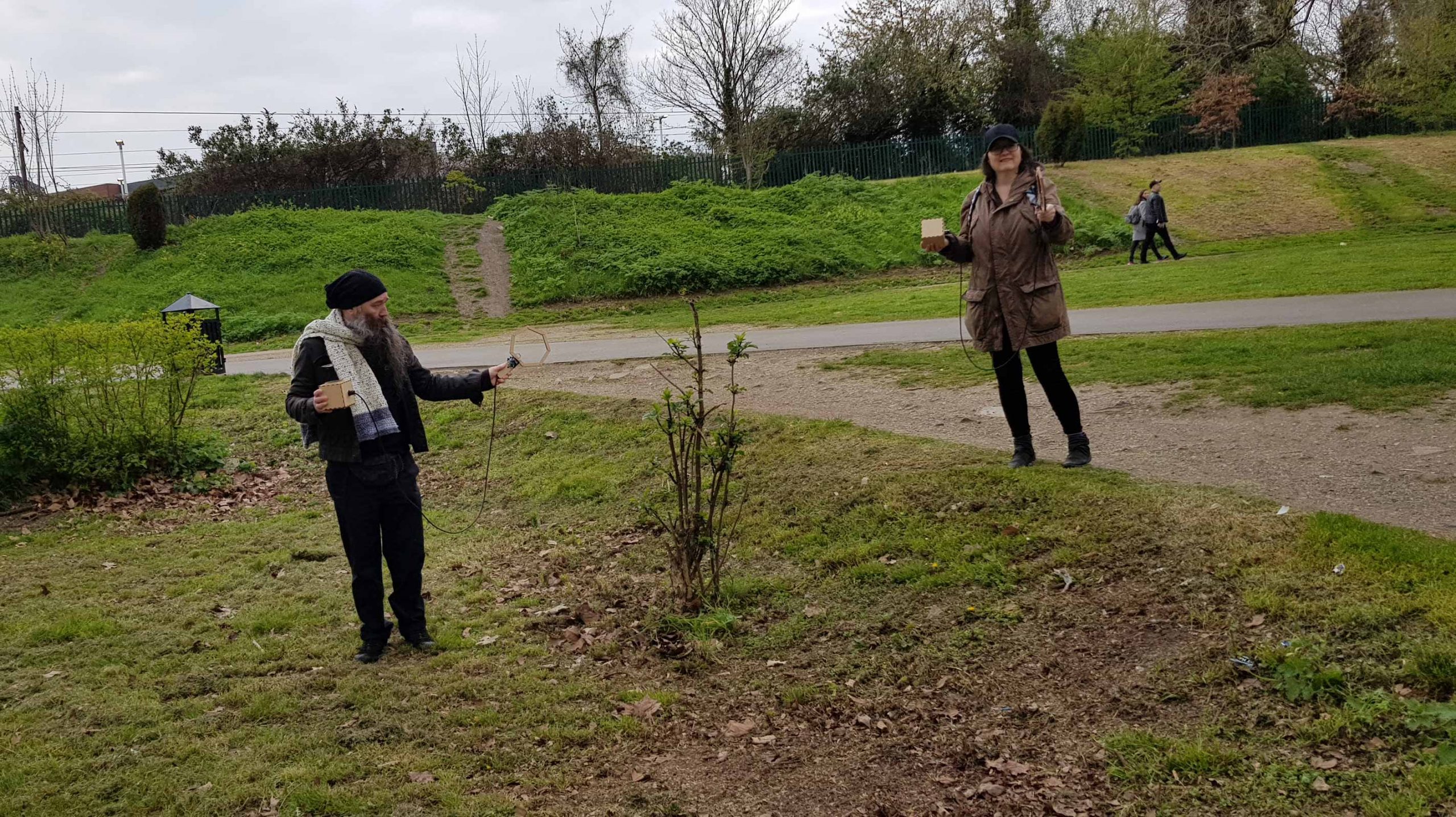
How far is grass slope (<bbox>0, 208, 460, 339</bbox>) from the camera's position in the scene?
23031 mm

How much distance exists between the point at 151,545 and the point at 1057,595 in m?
6.43

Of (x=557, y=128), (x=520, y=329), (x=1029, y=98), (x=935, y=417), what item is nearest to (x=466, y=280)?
(x=520, y=329)

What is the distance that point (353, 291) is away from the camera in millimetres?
4879

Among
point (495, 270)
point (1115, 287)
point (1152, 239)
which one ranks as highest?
point (495, 270)

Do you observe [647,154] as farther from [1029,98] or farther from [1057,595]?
[1057,595]

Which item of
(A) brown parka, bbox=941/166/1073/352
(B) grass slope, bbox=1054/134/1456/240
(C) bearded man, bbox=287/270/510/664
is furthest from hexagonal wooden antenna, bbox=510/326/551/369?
(B) grass slope, bbox=1054/134/1456/240

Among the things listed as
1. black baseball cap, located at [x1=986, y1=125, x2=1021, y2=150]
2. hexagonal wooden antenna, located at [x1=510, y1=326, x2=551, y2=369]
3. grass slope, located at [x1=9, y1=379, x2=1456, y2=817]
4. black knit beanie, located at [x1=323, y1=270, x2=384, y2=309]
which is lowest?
grass slope, located at [x1=9, y1=379, x2=1456, y2=817]

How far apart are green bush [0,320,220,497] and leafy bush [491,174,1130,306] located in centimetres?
1351

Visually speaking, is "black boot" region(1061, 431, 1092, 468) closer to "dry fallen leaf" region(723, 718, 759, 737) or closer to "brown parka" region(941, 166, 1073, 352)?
"brown parka" region(941, 166, 1073, 352)

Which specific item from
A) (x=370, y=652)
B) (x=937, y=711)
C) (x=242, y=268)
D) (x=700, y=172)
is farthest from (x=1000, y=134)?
(x=700, y=172)

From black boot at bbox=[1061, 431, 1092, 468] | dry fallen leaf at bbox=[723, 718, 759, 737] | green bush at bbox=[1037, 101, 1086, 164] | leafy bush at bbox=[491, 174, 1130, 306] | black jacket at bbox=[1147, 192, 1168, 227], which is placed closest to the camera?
dry fallen leaf at bbox=[723, 718, 759, 737]

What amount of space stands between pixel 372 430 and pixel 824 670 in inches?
90.3

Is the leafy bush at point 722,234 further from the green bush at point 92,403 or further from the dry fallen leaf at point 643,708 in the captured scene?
the dry fallen leaf at point 643,708

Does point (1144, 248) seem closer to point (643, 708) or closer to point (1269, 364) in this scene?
point (1269, 364)
